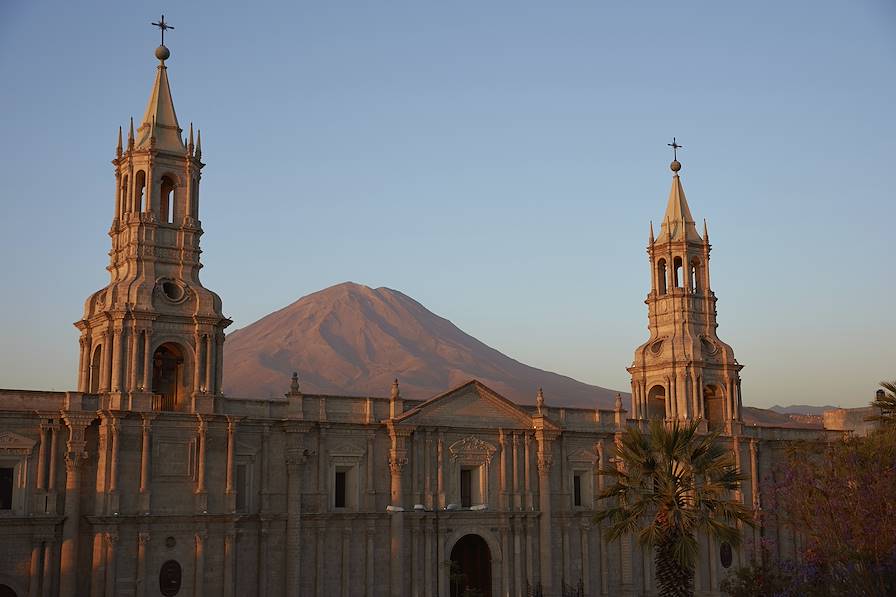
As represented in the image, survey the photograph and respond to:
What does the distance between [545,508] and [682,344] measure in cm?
1416

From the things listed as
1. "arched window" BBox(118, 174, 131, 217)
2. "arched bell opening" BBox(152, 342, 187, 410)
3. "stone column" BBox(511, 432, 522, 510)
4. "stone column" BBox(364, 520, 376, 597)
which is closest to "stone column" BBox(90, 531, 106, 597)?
"arched bell opening" BBox(152, 342, 187, 410)

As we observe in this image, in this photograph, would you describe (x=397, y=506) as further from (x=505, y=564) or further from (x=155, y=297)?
(x=155, y=297)

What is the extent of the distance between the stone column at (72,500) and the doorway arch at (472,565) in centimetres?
1828

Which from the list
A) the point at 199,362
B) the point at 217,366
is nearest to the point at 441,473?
the point at 217,366

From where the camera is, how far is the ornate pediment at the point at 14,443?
41.6m

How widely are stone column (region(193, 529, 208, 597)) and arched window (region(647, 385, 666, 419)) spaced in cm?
2960

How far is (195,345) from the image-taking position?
45844 mm

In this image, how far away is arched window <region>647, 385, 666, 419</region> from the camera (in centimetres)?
6366

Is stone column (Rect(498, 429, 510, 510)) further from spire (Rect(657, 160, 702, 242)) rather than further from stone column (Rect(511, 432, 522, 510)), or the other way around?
spire (Rect(657, 160, 702, 242))

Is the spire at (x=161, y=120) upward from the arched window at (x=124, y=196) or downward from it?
upward

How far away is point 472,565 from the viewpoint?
53969 millimetres

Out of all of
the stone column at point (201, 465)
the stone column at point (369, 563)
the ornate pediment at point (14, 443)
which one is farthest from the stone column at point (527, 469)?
the ornate pediment at point (14, 443)

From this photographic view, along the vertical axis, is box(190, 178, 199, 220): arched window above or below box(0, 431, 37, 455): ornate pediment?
above

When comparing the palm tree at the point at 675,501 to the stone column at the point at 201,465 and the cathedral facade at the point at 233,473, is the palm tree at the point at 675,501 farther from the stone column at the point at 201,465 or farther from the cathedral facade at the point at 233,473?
the stone column at the point at 201,465
